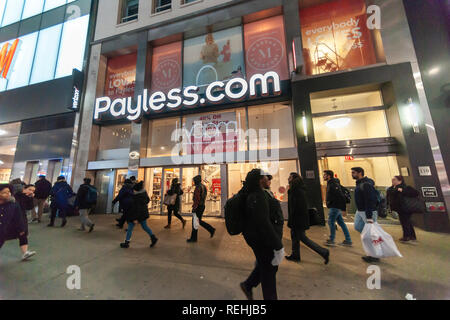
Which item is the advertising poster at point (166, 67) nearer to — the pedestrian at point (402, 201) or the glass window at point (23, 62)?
the glass window at point (23, 62)

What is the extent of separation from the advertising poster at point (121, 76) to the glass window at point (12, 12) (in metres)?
10.2

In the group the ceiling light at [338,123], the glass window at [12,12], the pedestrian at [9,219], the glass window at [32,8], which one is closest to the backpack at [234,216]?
the pedestrian at [9,219]

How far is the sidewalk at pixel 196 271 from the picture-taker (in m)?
2.42

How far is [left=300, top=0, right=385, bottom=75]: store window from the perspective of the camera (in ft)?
24.2

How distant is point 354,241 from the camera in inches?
177

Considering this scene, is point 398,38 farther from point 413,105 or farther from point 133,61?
point 133,61

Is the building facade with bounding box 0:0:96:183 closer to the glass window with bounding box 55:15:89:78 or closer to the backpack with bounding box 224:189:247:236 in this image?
the glass window with bounding box 55:15:89:78

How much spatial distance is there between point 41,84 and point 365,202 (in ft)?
58.0

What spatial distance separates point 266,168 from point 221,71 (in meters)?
5.61

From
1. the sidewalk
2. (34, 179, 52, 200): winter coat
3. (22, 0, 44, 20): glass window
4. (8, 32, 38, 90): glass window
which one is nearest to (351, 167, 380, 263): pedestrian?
the sidewalk

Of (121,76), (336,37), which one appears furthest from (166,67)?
(336,37)
